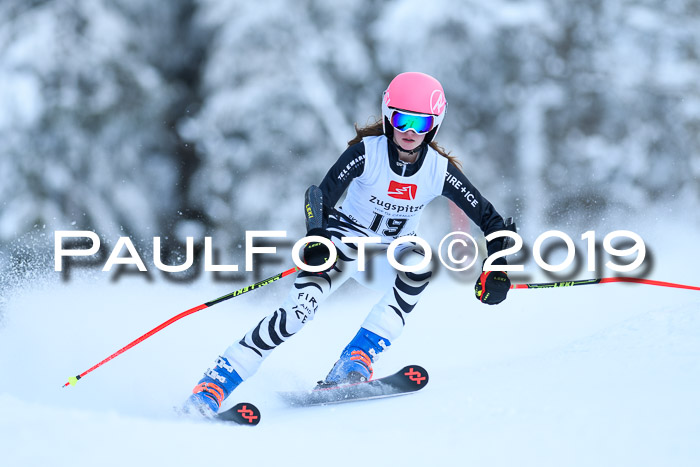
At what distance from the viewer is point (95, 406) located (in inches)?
147

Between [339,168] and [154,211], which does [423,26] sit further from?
[339,168]

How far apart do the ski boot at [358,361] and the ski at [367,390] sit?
0.07 m

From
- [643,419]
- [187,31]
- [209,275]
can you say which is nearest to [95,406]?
[643,419]

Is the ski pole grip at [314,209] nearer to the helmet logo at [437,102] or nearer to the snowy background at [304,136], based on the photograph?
the helmet logo at [437,102]

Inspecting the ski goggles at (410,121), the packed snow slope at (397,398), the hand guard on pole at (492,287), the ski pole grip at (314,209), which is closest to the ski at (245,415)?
the packed snow slope at (397,398)

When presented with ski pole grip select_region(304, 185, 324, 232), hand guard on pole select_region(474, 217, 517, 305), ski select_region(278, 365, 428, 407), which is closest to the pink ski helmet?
ski pole grip select_region(304, 185, 324, 232)

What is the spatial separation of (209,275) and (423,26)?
4888 mm

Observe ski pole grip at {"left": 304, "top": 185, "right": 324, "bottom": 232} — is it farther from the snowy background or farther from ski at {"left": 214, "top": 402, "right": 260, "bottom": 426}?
the snowy background

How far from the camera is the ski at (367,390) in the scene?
12.1 feet

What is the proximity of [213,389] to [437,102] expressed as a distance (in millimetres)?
1898

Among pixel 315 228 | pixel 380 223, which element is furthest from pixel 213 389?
pixel 380 223

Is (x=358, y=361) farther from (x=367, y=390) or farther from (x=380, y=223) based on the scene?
(x=380, y=223)

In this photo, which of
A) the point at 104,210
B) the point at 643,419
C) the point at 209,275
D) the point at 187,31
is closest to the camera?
the point at 643,419

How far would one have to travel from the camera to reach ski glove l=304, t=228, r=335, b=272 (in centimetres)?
333
